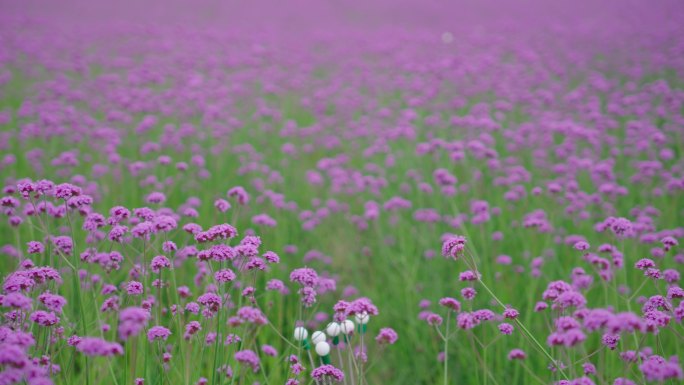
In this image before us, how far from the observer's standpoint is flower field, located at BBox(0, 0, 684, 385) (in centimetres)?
254

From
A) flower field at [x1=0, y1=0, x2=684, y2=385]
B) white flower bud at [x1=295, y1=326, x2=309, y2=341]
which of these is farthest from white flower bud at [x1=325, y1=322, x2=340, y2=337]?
white flower bud at [x1=295, y1=326, x2=309, y2=341]

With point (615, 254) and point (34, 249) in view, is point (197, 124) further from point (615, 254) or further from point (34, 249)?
point (615, 254)

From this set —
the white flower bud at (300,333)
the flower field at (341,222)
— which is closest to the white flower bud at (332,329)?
the flower field at (341,222)

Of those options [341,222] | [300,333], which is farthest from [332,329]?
[341,222]

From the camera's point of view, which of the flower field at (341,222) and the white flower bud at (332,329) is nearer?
the flower field at (341,222)

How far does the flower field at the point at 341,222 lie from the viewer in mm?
2539

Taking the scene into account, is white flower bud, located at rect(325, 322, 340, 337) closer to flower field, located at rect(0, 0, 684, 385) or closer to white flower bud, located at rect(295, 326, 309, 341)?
flower field, located at rect(0, 0, 684, 385)

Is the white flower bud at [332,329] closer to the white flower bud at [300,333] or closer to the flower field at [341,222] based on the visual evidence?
the flower field at [341,222]

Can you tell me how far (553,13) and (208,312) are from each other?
2435 centimetres

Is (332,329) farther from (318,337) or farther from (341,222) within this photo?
(341,222)

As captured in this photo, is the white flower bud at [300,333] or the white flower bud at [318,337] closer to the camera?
the white flower bud at [300,333]

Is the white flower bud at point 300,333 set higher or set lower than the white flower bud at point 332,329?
higher

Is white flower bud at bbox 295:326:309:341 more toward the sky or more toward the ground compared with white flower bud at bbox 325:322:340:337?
more toward the sky

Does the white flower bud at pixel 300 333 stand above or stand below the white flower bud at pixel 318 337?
above
